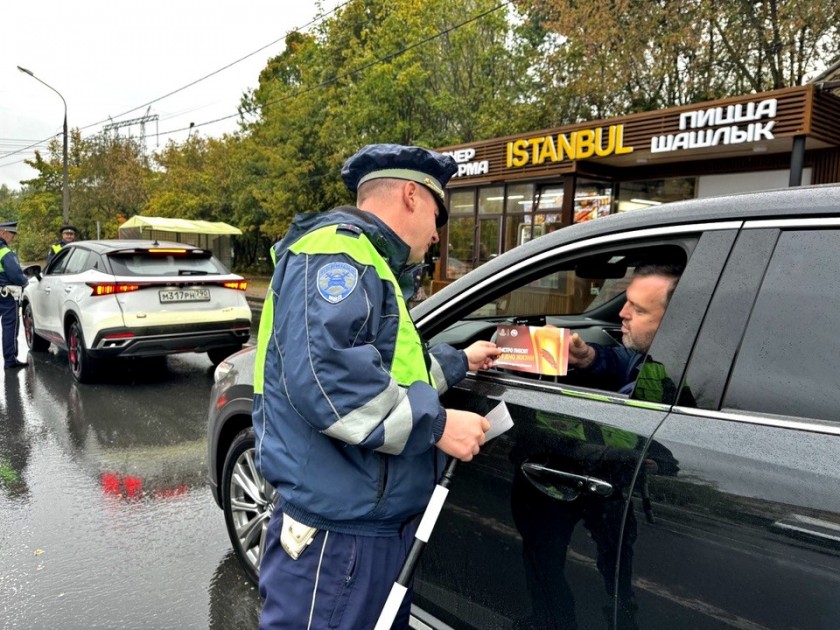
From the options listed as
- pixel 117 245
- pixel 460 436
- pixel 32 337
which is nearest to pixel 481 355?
pixel 460 436

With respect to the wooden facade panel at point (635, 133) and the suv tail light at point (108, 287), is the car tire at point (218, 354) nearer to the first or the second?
the suv tail light at point (108, 287)

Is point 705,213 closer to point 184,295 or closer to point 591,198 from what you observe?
point 184,295

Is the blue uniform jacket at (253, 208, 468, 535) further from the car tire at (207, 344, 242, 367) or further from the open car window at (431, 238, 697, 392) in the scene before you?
the car tire at (207, 344, 242, 367)

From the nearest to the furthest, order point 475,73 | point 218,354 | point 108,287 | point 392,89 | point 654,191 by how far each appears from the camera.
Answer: point 108,287
point 218,354
point 654,191
point 392,89
point 475,73

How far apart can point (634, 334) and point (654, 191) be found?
47.7 feet

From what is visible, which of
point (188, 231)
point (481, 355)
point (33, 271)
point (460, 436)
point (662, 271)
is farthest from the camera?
point (188, 231)

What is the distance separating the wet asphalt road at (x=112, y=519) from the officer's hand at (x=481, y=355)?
5.29 feet

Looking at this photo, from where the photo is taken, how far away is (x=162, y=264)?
22.9 feet

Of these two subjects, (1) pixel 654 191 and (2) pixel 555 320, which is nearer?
(2) pixel 555 320

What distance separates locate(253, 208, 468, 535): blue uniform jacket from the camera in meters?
1.41

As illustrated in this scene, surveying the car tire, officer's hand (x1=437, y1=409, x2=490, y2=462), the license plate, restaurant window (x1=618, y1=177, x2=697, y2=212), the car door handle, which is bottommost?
the car tire

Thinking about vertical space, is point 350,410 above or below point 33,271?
above

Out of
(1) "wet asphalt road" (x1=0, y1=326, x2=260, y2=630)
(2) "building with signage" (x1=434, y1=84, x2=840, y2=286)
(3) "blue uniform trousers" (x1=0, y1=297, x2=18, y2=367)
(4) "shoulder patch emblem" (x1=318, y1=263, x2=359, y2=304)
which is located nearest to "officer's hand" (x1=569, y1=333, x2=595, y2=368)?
(4) "shoulder patch emblem" (x1=318, y1=263, x2=359, y2=304)

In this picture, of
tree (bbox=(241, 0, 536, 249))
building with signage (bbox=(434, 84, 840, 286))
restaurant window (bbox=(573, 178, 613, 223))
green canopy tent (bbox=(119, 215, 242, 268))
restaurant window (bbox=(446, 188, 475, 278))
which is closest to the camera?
building with signage (bbox=(434, 84, 840, 286))
